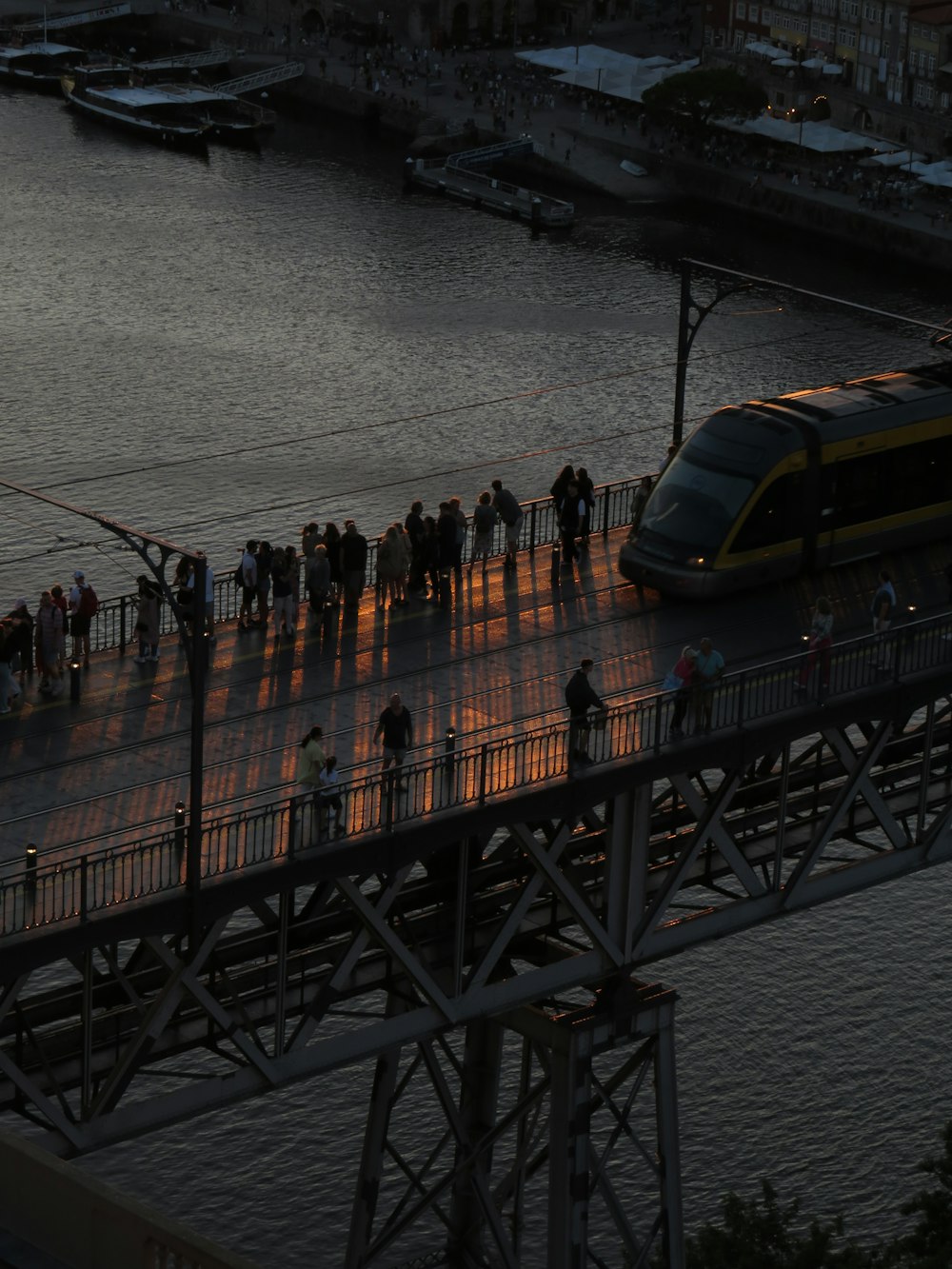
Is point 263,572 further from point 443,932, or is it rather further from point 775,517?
point 775,517

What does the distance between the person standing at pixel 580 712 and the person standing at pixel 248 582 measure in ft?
21.3

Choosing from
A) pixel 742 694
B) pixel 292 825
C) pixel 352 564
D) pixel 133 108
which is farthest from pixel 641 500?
pixel 133 108

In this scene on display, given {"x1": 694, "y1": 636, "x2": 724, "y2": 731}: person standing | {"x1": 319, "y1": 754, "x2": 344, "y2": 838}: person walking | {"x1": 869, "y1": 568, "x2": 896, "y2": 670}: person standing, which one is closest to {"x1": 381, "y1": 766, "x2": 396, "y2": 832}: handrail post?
{"x1": 319, "y1": 754, "x2": 344, "y2": 838}: person walking

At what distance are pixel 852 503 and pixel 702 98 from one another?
8459cm

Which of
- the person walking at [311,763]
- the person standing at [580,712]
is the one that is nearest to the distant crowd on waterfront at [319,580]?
the person walking at [311,763]

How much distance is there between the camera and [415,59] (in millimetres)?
147125

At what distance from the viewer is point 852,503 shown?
47.0 m

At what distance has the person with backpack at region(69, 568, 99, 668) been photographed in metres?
42.0

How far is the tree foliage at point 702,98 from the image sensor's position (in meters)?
129

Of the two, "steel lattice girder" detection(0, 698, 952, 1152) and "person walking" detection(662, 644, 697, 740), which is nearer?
"steel lattice girder" detection(0, 698, 952, 1152)

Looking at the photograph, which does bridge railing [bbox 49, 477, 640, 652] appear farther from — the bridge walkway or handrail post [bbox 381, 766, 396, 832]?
handrail post [bbox 381, 766, 396, 832]

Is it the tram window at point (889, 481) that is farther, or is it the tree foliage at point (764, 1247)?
the tram window at point (889, 481)

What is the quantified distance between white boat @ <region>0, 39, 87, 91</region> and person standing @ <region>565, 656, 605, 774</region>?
110m

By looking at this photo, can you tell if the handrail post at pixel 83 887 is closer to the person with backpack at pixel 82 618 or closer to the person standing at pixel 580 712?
the person standing at pixel 580 712
